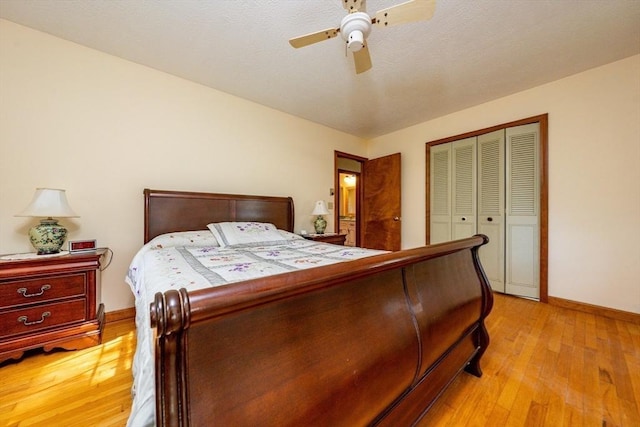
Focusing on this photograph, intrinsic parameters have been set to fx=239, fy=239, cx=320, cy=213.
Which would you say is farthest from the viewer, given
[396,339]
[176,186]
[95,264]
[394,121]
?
[394,121]

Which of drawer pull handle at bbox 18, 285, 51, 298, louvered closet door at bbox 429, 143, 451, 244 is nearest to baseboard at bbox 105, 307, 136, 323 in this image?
drawer pull handle at bbox 18, 285, 51, 298

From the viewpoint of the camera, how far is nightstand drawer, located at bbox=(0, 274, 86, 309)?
60.9 inches

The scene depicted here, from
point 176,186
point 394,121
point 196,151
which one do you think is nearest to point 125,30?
point 196,151

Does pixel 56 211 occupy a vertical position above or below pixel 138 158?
below

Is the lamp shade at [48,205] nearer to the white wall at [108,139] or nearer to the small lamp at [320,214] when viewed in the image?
the white wall at [108,139]

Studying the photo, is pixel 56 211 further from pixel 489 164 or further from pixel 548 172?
pixel 548 172

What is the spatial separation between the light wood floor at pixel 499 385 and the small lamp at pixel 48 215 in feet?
2.51

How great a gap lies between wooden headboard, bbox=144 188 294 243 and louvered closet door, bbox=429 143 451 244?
2198mm

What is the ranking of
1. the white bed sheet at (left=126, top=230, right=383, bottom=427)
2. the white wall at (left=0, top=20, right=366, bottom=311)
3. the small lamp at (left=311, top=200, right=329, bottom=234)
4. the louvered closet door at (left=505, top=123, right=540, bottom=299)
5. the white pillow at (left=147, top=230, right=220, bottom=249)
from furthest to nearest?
the small lamp at (left=311, top=200, right=329, bottom=234) < the louvered closet door at (left=505, top=123, right=540, bottom=299) < the white pillow at (left=147, top=230, right=220, bottom=249) < the white wall at (left=0, top=20, right=366, bottom=311) < the white bed sheet at (left=126, top=230, right=383, bottom=427)

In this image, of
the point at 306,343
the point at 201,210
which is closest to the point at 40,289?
the point at 201,210

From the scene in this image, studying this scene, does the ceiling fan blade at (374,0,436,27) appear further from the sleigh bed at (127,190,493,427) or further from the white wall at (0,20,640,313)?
the white wall at (0,20,640,313)

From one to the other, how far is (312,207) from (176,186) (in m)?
1.87

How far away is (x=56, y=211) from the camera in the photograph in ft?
5.65

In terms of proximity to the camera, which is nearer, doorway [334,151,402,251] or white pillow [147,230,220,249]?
white pillow [147,230,220,249]
